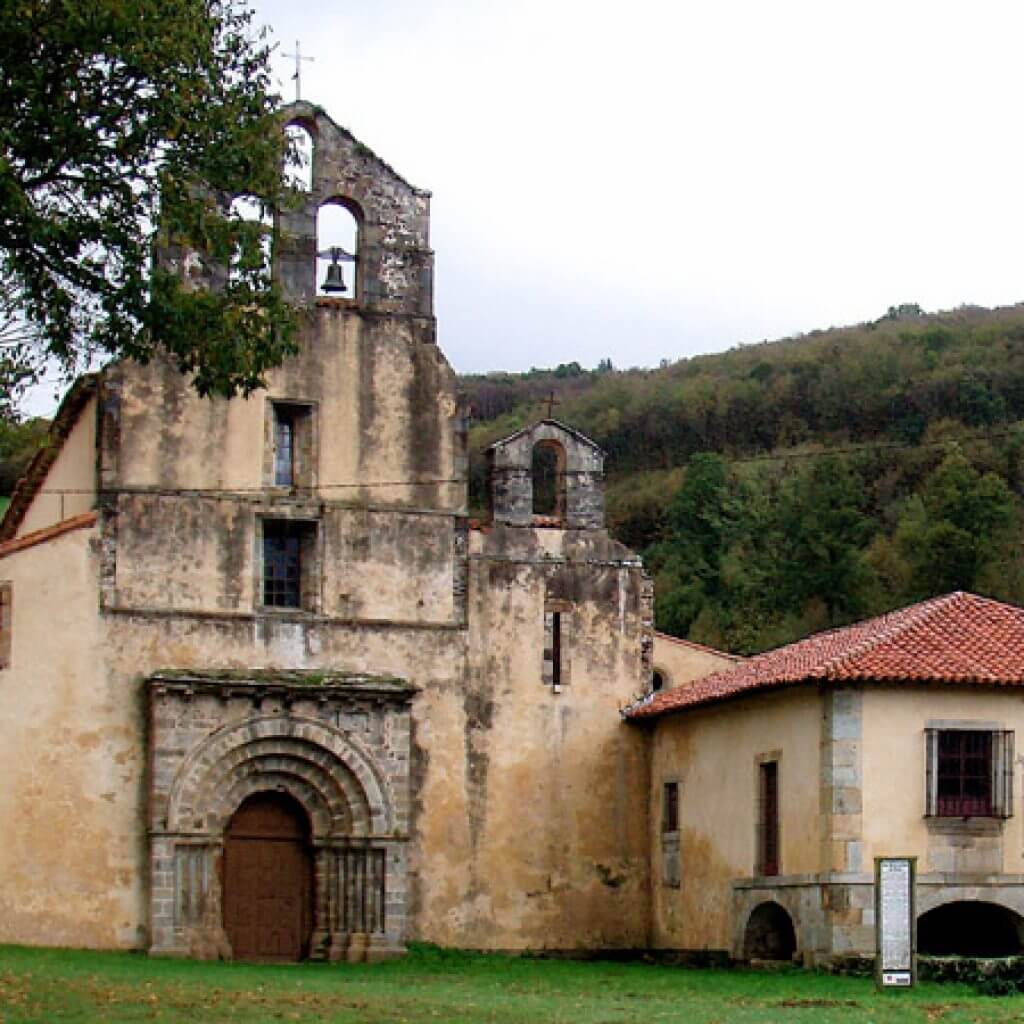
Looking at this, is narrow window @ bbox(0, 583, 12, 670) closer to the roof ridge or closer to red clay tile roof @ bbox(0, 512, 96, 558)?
red clay tile roof @ bbox(0, 512, 96, 558)

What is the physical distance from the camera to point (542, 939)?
116ft

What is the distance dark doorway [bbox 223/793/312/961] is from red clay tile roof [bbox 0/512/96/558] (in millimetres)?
5056

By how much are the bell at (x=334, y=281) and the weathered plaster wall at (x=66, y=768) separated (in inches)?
223

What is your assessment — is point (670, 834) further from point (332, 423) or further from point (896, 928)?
point (896, 928)

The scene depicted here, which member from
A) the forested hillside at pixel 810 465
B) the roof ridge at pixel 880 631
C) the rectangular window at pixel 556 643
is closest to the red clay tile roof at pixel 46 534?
the rectangular window at pixel 556 643

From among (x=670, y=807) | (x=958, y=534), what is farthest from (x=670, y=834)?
(x=958, y=534)

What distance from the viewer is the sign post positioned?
1037 inches

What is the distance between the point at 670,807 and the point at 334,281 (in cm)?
1026

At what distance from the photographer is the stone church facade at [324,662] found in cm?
3262

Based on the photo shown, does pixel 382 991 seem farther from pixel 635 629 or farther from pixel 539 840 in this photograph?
pixel 635 629

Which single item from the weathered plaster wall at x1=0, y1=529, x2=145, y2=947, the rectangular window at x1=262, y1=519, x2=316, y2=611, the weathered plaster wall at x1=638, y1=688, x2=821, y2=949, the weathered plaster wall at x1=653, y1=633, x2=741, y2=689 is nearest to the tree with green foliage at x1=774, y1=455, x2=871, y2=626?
the weathered plaster wall at x1=653, y1=633, x2=741, y2=689

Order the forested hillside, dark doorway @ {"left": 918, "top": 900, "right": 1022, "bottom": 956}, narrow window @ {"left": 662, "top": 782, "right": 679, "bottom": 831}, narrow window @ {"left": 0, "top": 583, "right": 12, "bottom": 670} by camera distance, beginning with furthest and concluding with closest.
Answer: the forested hillside, narrow window @ {"left": 662, "top": 782, "right": 679, "bottom": 831}, narrow window @ {"left": 0, "top": 583, "right": 12, "bottom": 670}, dark doorway @ {"left": 918, "top": 900, "right": 1022, "bottom": 956}

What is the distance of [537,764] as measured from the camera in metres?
35.8

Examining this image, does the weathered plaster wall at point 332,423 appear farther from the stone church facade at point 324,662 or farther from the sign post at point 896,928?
the sign post at point 896,928
